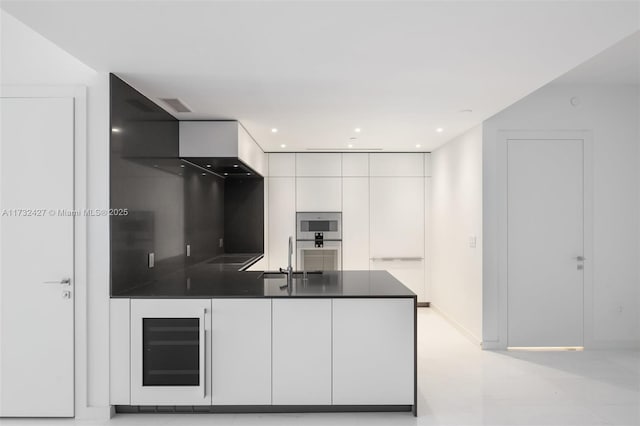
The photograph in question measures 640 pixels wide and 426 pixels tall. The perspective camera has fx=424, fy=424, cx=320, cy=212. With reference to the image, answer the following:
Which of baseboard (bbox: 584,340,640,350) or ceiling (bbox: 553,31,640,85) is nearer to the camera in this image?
ceiling (bbox: 553,31,640,85)

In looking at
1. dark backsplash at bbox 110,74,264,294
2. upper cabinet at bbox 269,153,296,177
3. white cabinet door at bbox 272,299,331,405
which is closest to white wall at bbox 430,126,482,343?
upper cabinet at bbox 269,153,296,177

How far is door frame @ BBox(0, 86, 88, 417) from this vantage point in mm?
2809

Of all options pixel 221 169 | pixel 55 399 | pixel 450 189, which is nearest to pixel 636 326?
pixel 450 189

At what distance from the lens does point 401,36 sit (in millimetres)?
2232

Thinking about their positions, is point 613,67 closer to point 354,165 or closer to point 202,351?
point 354,165

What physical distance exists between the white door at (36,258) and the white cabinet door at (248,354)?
104cm

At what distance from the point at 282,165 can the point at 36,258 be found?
3809 mm

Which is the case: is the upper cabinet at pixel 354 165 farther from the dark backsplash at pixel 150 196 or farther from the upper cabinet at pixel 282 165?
the dark backsplash at pixel 150 196

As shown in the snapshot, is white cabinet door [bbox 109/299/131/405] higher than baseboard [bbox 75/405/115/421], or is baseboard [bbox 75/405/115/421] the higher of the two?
white cabinet door [bbox 109/299/131/405]

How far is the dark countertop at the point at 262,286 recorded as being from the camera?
2.89 m

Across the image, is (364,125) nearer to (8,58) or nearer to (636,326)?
(8,58)

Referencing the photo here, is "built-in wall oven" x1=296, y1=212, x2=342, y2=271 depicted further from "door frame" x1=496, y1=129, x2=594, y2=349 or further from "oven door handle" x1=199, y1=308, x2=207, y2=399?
"oven door handle" x1=199, y1=308, x2=207, y2=399

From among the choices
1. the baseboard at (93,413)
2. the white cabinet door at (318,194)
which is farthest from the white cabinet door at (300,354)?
the white cabinet door at (318,194)

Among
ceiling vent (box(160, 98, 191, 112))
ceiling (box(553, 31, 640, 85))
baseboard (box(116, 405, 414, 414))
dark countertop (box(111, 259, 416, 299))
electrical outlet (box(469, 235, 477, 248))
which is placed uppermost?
ceiling (box(553, 31, 640, 85))
